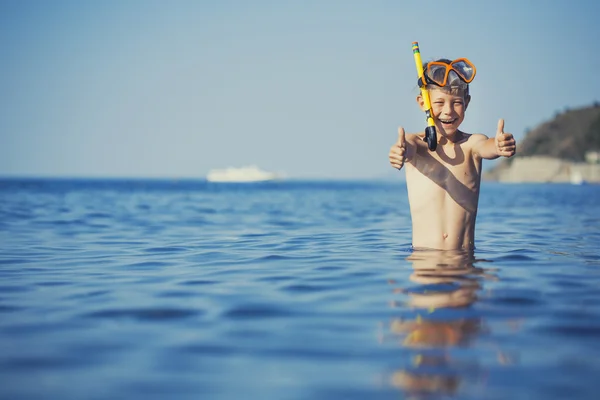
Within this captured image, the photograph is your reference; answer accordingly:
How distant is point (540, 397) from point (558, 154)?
16977 centimetres

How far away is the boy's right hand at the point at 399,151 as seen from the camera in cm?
524

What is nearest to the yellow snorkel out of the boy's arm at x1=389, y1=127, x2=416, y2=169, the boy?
the boy

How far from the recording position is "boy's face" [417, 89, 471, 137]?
6.01 m

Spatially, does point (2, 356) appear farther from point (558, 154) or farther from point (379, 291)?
point (558, 154)

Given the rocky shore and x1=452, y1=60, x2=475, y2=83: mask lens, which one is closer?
x1=452, y1=60, x2=475, y2=83: mask lens

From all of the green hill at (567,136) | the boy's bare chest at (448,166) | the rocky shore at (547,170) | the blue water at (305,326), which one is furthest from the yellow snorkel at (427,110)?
the green hill at (567,136)

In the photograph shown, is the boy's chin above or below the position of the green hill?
below

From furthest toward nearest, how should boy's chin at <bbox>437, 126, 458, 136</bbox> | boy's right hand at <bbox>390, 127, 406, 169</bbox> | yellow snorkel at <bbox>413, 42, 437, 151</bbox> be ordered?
boy's chin at <bbox>437, 126, 458, 136</bbox> → yellow snorkel at <bbox>413, 42, 437, 151</bbox> → boy's right hand at <bbox>390, 127, 406, 169</bbox>

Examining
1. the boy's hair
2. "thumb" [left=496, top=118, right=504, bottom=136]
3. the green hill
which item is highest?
the green hill

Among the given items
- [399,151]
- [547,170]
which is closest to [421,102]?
[399,151]

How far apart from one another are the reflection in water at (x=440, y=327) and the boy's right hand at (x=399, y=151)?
3.11 feet

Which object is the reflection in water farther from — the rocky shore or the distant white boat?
the rocky shore

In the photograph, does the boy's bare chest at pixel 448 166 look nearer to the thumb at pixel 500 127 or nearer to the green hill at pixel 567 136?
the thumb at pixel 500 127

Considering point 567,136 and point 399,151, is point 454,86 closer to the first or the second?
point 399,151
